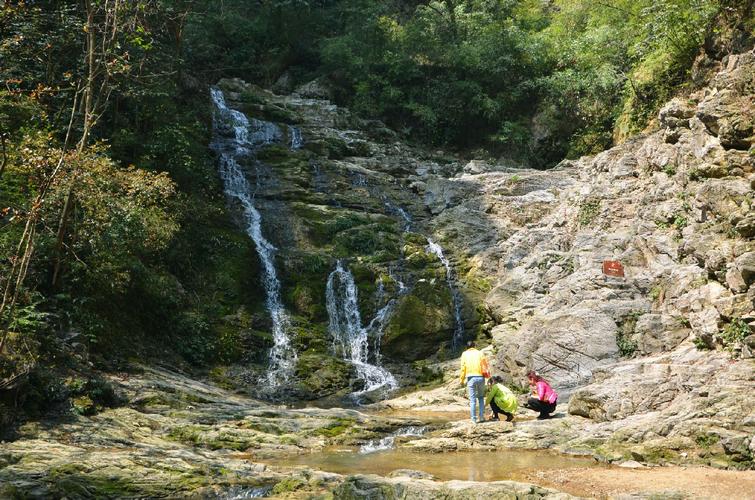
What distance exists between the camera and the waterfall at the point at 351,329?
797 inches

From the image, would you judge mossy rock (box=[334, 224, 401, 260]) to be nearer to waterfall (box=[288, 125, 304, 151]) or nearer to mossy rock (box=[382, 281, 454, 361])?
mossy rock (box=[382, 281, 454, 361])

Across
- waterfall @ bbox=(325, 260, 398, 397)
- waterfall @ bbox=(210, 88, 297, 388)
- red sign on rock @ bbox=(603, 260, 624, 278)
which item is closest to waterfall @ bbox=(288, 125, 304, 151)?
waterfall @ bbox=(210, 88, 297, 388)

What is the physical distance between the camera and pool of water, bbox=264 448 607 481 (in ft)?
33.2

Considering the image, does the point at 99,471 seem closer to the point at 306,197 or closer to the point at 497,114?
the point at 306,197

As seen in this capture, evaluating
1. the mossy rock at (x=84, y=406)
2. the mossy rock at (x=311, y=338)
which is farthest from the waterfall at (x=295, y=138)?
the mossy rock at (x=84, y=406)

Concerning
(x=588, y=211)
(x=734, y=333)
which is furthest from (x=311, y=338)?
(x=734, y=333)

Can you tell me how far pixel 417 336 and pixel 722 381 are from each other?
36.7 feet

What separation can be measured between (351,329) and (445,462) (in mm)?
11652

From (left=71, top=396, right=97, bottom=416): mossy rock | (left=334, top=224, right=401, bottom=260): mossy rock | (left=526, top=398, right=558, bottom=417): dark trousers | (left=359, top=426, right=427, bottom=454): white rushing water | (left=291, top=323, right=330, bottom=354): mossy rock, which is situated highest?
(left=334, top=224, right=401, bottom=260): mossy rock

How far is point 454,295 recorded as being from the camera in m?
23.5

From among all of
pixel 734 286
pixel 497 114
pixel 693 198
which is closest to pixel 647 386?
pixel 734 286

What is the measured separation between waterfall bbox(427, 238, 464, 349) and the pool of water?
10037mm

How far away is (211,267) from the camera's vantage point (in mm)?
23188

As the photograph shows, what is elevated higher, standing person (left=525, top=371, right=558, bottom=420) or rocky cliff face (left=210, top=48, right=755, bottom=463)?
rocky cliff face (left=210, top=48, right=755, bottom=463)
